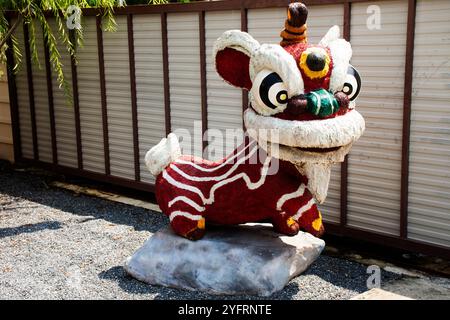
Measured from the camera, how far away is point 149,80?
7.03m

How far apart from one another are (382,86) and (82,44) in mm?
4030

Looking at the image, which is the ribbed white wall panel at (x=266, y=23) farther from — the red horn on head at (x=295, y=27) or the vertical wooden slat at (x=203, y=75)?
the red horn on head at (x=295, y=27)

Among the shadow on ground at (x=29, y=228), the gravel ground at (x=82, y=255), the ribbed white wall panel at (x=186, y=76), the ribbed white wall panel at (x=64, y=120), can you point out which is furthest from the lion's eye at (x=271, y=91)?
the ribbed white wall panel at (x=64, y=120)

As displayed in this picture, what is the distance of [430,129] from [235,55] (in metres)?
1.76

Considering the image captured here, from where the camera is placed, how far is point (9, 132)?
908cm

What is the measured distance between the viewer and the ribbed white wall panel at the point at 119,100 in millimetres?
7242

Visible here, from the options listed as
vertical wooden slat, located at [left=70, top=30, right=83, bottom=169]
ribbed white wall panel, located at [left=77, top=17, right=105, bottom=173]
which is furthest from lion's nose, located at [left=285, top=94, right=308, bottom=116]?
vertical wooden slat, located at [left=70, top=30, right=83, bottom=169]

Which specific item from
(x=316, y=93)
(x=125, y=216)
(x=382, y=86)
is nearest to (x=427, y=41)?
(x=382, y=86)

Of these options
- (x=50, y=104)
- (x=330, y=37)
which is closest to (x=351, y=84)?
(x=330, y=37)

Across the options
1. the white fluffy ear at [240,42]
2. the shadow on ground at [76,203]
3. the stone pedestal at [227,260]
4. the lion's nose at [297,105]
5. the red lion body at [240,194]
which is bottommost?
the shadow on ground at [76,203]

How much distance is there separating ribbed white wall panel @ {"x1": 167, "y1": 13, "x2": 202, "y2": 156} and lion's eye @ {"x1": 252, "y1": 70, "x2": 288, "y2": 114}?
241 centimetres

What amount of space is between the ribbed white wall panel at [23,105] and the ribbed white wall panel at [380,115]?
503cm

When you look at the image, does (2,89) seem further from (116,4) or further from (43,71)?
(116,4)

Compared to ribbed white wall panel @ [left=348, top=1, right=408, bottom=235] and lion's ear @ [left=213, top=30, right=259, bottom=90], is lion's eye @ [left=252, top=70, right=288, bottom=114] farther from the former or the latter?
ribbed white wall panel @ [left=348, top=1, right=408, bottom=235]
